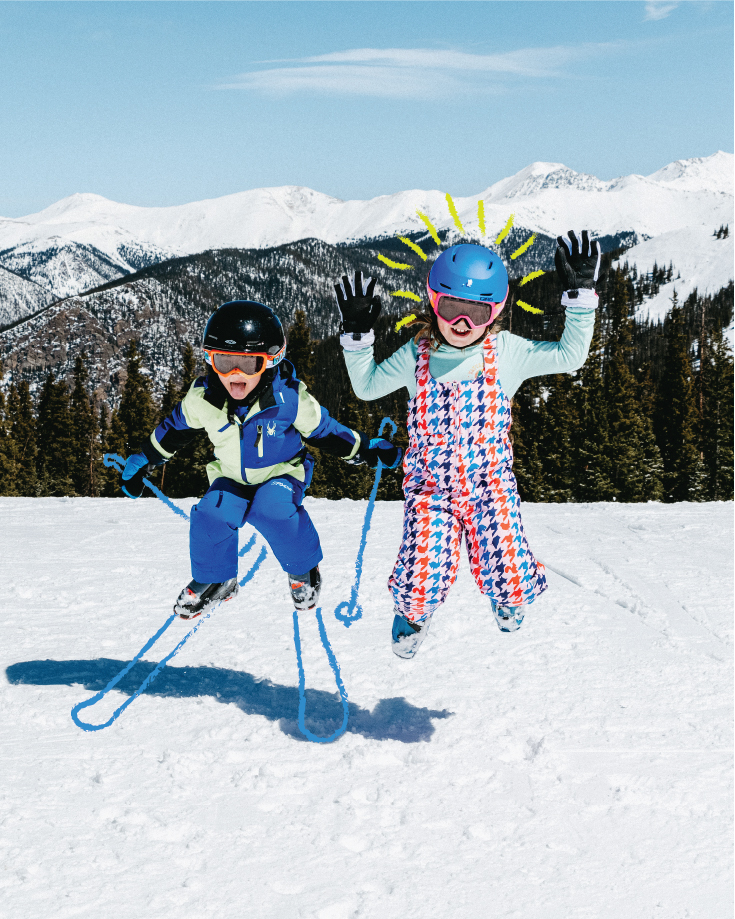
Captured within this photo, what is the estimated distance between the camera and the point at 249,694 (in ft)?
17.6

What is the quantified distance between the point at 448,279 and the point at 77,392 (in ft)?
239

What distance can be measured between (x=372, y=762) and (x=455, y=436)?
1901 millimetres

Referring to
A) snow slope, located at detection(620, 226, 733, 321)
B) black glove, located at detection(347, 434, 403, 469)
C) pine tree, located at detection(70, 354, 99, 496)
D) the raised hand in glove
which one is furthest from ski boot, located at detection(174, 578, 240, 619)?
snow slope, located at detection(620, 226, 733, 321)

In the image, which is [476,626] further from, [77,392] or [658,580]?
[77,392]

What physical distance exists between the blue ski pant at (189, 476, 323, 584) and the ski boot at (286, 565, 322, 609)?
6cm

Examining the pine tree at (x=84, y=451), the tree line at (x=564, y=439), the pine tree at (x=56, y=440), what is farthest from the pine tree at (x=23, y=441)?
the pine tree at (x=84, y=451)

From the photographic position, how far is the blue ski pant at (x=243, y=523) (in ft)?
14.8

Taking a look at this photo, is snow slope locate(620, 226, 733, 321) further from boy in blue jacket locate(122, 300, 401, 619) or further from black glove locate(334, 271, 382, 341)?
black glove locate(334, 271, 382, 341)

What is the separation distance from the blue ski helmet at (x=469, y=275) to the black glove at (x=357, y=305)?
287 millimetres

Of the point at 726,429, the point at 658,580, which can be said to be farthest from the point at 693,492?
the point at 658,580

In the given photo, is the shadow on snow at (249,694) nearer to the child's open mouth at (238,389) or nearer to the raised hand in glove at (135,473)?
the raised hand in glove at (135,473)

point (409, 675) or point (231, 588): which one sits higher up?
point (231, 588)

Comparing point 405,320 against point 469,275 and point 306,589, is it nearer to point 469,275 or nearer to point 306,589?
point 469,275

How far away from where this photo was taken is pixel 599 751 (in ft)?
15.7
